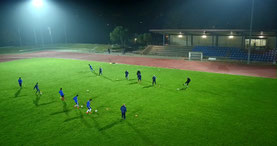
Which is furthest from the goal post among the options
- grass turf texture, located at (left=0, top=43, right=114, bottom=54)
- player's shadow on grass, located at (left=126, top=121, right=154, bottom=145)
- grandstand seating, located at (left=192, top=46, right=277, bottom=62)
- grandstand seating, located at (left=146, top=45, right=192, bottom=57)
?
player's shadow on grass, located at (left=126, top=121, right=154, bottom=145)

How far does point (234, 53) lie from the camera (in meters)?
40.2

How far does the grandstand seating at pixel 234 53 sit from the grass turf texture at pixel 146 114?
1549 centimetres

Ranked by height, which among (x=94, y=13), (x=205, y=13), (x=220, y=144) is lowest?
(x=220, y=144)

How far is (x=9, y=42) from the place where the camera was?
73.1 meters

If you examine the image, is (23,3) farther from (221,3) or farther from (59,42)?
(221,3)

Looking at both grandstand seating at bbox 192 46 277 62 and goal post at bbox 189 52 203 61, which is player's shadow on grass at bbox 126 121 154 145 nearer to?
goal post at bbox 189 52 203 61

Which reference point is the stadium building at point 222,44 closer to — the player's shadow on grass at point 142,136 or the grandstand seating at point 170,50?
A: the grandstand seating at point 170,50

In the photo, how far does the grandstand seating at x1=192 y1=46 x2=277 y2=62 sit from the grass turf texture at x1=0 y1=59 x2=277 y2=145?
50.8 ft

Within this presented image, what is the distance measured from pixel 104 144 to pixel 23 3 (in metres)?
83.3

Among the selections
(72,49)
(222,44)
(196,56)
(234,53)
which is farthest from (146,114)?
(72,49)

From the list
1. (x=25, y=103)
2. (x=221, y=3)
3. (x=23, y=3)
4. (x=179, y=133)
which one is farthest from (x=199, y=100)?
(x=23, y=3)

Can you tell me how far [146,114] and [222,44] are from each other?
36.8 meters

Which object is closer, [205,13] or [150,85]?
[150,85]

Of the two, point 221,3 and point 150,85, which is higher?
point 221,3
